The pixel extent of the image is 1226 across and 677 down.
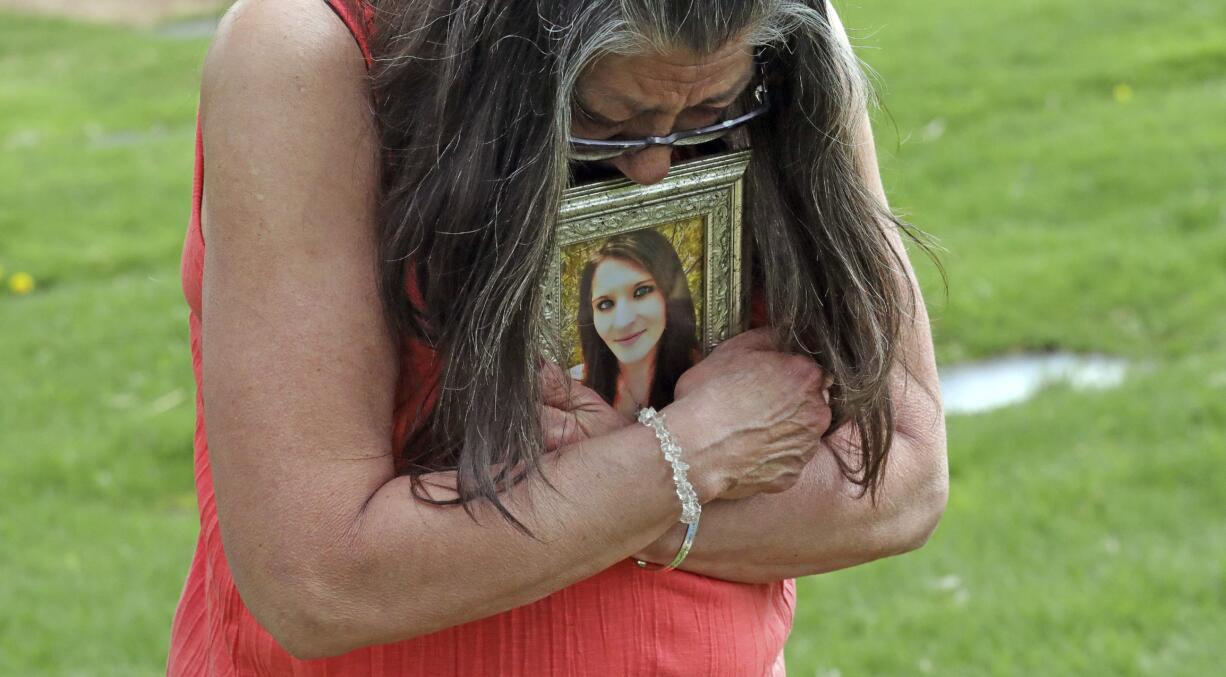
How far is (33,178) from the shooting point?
7922mm

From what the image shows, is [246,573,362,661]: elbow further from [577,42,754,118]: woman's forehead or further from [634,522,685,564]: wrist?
[577,42,754,118]: woman's forehead

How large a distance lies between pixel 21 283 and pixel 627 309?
5554 mm

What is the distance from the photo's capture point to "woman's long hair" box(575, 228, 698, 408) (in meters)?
1.72

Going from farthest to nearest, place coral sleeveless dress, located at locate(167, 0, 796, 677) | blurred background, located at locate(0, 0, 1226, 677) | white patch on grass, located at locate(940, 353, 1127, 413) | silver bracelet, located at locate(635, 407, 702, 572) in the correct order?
white patch on grass, located at locate(940, 353, 1127, 413)
blurred background, located at locate(0, 0, 1226, 677)
coral sleeveless dress, located at locate(167, 0, 796, 677)
silver bracelet, located at locate(635, 407, 702, 572)

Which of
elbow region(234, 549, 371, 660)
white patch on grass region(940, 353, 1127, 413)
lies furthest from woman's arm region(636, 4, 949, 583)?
white patch on grass region(940, 353, 1127, 413)

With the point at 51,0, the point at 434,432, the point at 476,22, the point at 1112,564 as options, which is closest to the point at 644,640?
the point at 434,432

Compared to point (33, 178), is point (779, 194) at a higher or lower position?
higher

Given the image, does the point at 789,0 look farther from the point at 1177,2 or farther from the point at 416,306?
the point at 1177,2

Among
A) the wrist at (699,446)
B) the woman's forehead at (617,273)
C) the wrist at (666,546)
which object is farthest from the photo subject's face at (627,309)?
the wrist at (666,546)

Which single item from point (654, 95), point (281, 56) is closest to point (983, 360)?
point (654, 95)

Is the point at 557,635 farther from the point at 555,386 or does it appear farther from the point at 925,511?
the point at 925,511

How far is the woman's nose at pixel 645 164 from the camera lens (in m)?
1.66

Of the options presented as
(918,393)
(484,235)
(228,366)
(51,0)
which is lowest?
(51,0)

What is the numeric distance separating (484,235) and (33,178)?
712 centimetres
